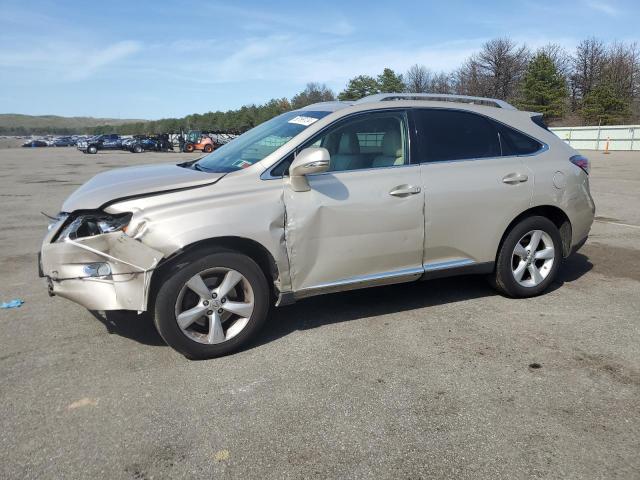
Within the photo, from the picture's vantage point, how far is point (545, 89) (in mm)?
58031

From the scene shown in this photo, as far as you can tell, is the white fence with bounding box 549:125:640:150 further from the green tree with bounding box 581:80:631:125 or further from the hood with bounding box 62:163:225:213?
the hood with bounding box 62:163:225:213

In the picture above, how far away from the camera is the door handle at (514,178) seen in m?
4.54

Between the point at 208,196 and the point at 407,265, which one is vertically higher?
the point at 208,196

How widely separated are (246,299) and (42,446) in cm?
154

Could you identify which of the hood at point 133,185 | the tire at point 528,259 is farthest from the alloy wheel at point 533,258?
the hood at point 133,185

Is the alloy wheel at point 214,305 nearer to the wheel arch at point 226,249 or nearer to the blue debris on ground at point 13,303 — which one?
the wheel arch at point 226,249

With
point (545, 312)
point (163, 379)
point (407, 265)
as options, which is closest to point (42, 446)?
point (163, 379)

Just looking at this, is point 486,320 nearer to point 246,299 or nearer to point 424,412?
point 424,412

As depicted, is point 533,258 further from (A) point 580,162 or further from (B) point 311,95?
(B) point 311,95

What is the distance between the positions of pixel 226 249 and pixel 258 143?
45.6 inches

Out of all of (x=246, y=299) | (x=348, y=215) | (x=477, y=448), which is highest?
(x=348, y=215)

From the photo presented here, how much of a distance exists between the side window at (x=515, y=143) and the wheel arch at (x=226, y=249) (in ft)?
7.92

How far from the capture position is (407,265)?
168 inches

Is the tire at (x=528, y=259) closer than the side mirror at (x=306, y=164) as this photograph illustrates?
No
